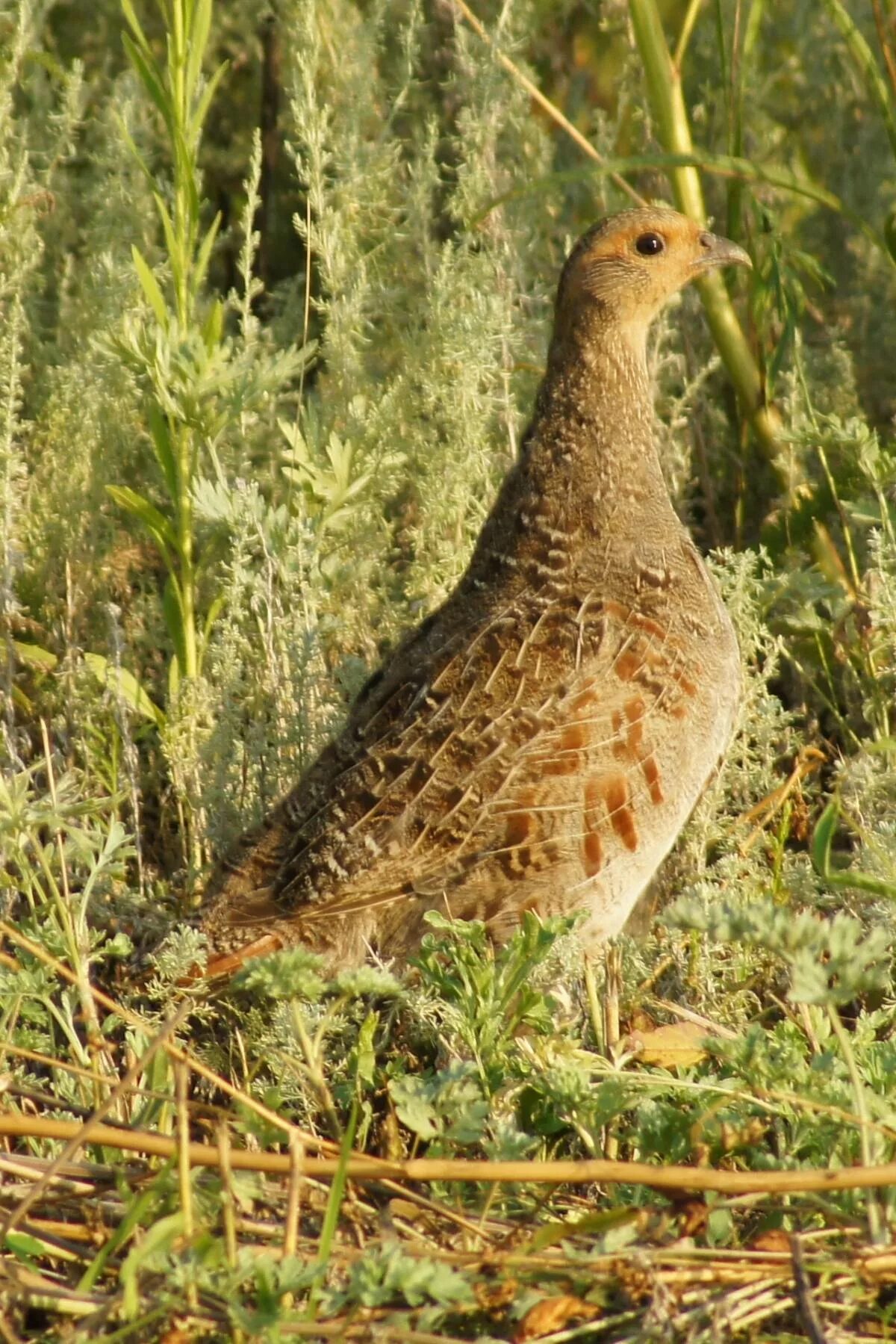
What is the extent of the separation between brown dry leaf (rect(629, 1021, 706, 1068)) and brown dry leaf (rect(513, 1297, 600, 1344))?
613 millimetres

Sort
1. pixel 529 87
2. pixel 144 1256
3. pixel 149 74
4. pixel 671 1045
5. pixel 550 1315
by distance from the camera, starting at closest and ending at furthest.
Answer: pixel 144 1256, pixel 550 1315, pixel 671 1045, pixel 149 74, pixel 529 87

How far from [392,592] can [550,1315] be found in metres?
2.33

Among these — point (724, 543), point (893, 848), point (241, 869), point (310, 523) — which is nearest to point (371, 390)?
point (310, 523)

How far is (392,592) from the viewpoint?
4277 millimetres

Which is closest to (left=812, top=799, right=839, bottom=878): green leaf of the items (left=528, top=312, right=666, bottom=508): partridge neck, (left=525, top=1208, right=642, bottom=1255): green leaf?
(left=525, top=1208, right=642, bottom=1255): green leaf

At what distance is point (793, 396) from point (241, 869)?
1838mm

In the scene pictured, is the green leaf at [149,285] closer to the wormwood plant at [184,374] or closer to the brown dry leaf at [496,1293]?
the wormwood plant at [184,374]

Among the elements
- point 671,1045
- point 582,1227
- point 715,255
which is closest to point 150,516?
point 715,255

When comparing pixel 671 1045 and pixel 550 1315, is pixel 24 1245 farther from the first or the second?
pixel 671 1045

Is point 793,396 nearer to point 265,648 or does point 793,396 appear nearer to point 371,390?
point 371,390

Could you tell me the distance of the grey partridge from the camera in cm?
309

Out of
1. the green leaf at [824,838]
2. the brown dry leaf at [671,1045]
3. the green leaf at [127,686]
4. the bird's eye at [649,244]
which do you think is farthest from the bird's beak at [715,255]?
the green leaf at [824,838]

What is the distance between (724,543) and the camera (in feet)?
14.9

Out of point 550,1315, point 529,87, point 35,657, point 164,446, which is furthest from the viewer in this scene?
point 529,87
